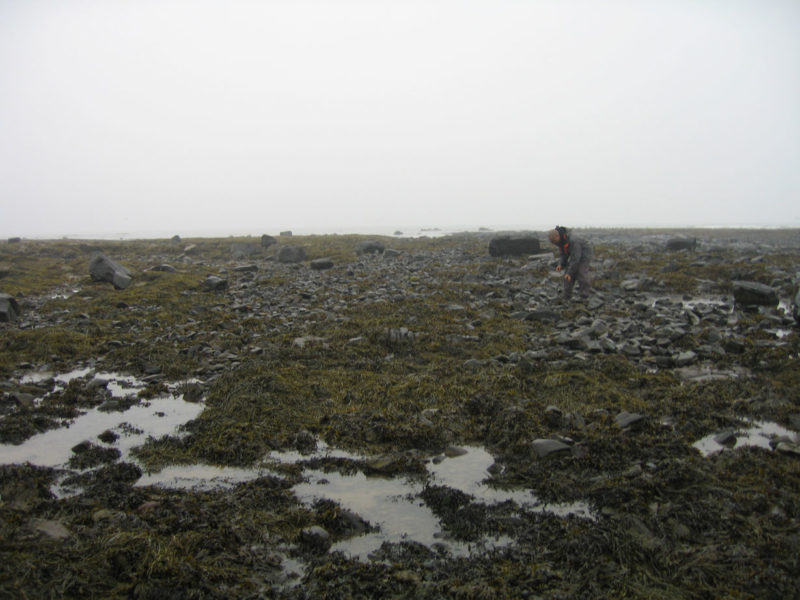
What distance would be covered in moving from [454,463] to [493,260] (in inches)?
677

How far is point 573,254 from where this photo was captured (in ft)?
45.5

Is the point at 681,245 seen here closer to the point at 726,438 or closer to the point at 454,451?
the point at 726,438

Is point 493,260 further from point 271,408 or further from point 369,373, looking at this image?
point 271,408

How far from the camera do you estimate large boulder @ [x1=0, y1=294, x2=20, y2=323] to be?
12016 millimetres

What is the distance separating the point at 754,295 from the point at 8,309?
1953 cm

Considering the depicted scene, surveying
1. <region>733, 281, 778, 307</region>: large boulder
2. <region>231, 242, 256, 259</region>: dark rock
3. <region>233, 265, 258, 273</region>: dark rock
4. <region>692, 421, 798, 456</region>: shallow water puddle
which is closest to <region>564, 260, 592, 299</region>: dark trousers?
<region>733, 281, 778, 307</region>: large boulder

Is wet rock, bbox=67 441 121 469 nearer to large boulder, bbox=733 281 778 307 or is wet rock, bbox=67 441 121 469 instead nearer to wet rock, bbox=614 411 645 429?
wet rock, bbox=614 411 645 429

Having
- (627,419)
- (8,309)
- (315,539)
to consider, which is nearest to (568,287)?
(627,419)

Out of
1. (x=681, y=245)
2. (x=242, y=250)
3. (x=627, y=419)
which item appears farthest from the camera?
(x=242, y=250)

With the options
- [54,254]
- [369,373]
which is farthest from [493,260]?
[54,254]

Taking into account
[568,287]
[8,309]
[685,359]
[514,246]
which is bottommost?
[685,359]

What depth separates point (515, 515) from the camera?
4.40 m

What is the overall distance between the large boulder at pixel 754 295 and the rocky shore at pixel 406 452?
0.23 feet

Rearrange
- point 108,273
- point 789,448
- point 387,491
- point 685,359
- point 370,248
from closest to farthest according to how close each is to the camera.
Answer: point 387,491 < point 789,448 < point 685,359 < point 108,273 < point 370,248
